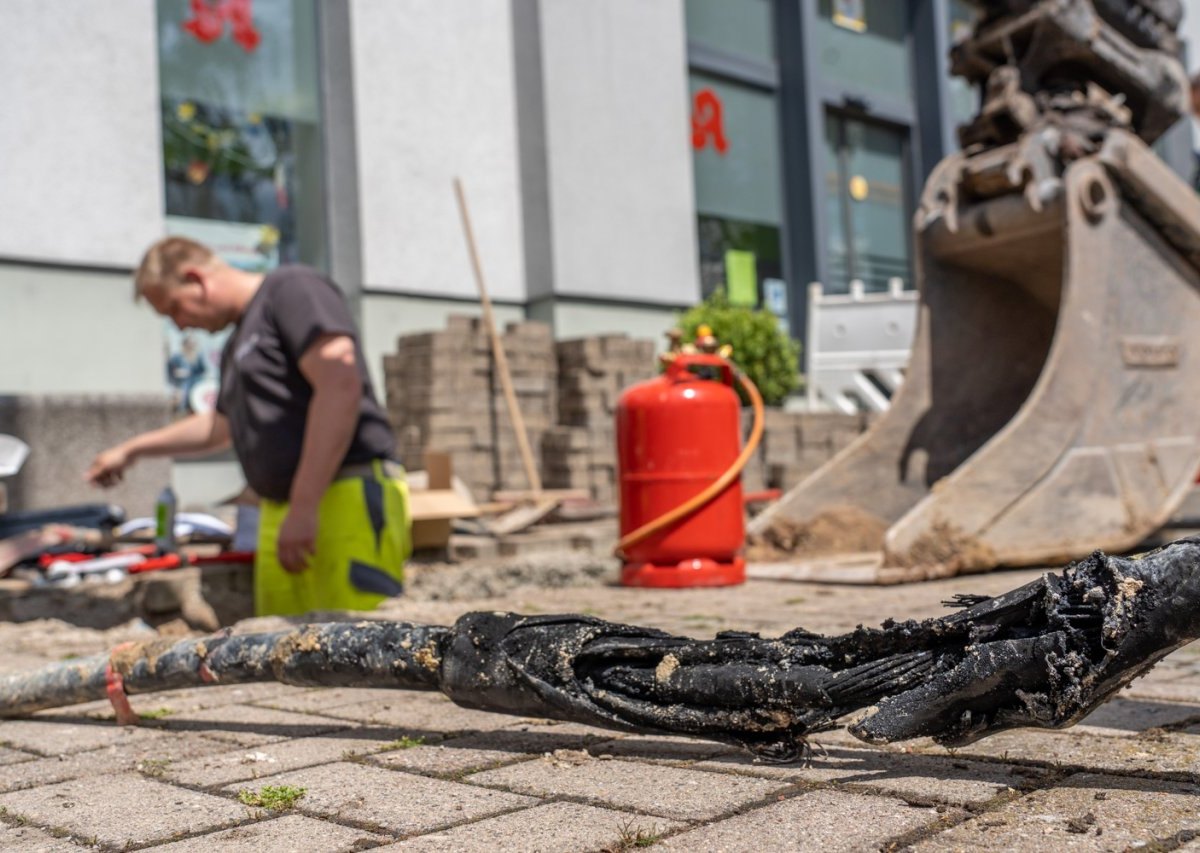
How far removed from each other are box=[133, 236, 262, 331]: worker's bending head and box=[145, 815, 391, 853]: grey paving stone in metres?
2.72

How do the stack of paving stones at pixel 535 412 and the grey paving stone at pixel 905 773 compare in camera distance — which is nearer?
the grey paving stone at pixel 905 773

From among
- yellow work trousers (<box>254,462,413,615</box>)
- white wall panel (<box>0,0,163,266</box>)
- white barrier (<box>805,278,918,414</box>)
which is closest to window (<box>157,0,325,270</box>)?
white wall panel (<box>0,0,163,266</box>)

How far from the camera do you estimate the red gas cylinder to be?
19.2 ft

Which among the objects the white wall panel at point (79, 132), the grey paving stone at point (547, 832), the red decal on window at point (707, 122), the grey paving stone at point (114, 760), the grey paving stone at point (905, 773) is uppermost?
the red decal on window at point (707, 122)

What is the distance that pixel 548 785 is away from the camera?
2.13 m

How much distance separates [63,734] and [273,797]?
103 centimetres

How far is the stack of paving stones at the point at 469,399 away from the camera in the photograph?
9.05m

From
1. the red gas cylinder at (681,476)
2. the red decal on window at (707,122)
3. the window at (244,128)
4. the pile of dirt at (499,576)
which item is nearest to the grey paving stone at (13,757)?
the pile of dirt at (499,576)

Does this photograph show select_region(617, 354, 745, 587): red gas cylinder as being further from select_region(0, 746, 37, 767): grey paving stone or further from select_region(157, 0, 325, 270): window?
select_region(157, 0, 325, 270): window

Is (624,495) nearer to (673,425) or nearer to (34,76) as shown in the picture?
(673,425)

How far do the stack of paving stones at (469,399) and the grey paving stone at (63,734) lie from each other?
19.3ft

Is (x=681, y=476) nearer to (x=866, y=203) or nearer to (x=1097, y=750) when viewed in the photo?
(x=1097, y=750)

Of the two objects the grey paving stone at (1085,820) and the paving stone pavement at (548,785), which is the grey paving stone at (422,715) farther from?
the grey paving stone at (1085,820)

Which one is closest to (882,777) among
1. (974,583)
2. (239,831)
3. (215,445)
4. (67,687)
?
(239,831)
